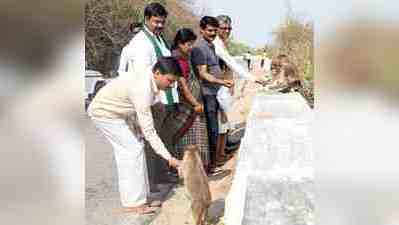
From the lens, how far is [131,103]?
2834 mm

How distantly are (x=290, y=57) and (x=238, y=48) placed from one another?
257mm

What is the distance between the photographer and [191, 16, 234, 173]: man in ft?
9.14

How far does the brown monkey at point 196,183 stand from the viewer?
2.87m

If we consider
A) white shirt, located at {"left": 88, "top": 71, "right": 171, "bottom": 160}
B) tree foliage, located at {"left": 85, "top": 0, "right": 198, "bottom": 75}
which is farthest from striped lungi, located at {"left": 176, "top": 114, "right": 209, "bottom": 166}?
tree foliage, located at {"left": 85, "top": 0, "right": 198, "bottom": 75}

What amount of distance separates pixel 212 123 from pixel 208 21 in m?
0.52

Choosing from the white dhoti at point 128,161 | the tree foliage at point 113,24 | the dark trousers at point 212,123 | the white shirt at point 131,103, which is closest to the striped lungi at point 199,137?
the dark trousers at point 212,123

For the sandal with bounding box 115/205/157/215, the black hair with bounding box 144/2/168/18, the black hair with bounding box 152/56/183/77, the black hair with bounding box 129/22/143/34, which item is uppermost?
the black hair with bounding box 144/2/168/18

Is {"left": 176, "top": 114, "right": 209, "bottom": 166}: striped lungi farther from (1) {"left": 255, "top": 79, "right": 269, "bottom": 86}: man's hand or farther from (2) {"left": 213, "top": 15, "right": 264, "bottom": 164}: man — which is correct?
(1) {"left": 255, "top": 79, "right": 269, "bottom": 86}: man's hand

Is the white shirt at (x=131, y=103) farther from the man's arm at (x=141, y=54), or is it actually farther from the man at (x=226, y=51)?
the man at (x=226, y=51)

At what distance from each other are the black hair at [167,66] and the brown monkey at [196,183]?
15.4 inches

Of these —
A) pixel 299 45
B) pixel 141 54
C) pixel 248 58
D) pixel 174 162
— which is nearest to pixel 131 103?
pixel 141 54

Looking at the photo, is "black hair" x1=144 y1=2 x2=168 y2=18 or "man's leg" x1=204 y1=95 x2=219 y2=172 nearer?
"black hair" x1=144 y1=2 x2=168 y2=18

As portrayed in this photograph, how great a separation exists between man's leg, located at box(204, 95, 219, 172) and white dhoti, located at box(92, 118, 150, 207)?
0.35 meters

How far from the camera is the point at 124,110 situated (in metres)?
2.85
